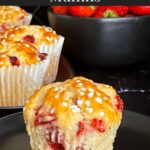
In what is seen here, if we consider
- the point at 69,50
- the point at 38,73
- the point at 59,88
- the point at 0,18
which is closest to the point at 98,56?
the point at 69,50

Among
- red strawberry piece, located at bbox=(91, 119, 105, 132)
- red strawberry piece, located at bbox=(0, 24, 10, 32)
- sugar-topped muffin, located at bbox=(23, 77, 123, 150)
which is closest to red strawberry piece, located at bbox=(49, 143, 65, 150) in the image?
sugar-topped muffin, located at bbox=(23, 77, 123, 150)

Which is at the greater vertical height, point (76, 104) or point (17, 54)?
point (76, 104)

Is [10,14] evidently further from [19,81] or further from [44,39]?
[19,81]

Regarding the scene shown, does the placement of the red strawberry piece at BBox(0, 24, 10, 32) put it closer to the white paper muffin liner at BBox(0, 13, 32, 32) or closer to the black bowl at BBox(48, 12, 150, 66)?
the white paper muffin liner at BBox(0, 13, 32, 32)

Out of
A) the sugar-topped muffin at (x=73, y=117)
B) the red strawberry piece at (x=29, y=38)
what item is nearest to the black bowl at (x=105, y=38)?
the red strawberry piece at (x=29, y=38)

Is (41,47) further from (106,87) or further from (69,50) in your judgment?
(106,87)

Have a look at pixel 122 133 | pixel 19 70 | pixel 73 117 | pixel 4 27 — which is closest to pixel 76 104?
pixel 73 117
